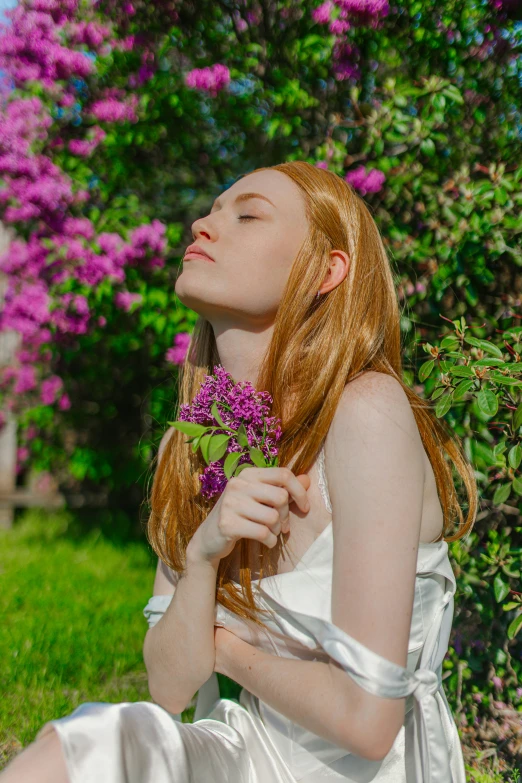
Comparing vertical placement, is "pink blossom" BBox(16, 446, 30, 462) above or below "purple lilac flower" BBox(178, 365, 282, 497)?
below

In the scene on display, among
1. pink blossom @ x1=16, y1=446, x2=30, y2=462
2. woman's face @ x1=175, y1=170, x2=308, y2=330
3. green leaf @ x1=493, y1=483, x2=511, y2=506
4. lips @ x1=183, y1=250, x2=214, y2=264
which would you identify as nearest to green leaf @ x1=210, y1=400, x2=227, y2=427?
woman's face @ x1=175, y1=170, x2=308, y2=330

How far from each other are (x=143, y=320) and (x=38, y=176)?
0.96m

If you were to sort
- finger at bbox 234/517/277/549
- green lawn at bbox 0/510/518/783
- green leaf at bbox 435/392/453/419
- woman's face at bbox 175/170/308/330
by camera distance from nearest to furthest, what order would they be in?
finger at bbox 234/517/277/549
woman's face at bbox 175/170/308/330
green leaf at bbox 435/392/453/419
green lawn at bbox 0/510/518/783

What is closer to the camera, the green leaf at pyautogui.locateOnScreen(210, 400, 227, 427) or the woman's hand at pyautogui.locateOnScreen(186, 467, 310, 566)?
the woman's hand at pyautogui.locateOnScreen(186, 467, 310, 566)

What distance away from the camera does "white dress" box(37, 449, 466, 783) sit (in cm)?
121

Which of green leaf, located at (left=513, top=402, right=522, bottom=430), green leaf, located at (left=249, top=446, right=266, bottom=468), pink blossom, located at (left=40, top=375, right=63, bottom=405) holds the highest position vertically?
pink blossom, located at (left=40, top=375, right=63, bottom=405)

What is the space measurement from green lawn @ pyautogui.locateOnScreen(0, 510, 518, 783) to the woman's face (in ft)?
5.17

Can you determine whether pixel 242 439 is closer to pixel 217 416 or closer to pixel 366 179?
pixel 217 416

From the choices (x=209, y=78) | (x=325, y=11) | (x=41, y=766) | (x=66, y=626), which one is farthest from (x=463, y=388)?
(x=66, y=626)

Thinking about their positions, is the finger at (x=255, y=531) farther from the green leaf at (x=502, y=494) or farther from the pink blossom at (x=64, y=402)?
the pink blossom at (x=64, y=402)

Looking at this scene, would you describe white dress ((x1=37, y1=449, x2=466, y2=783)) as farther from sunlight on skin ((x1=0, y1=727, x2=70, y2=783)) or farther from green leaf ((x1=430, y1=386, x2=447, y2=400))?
green leaf ((x1=430, y1=386, x2=447, y2=400))

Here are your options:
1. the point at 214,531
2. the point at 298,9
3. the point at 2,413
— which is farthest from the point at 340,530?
the point at 2,413

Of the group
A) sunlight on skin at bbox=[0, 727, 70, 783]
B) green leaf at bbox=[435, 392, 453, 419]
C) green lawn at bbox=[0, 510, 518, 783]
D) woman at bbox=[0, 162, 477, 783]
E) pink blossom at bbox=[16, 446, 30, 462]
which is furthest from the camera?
pink blossom at bbox=[16, 446, 30, 462]

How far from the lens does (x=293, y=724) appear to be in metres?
1.48
